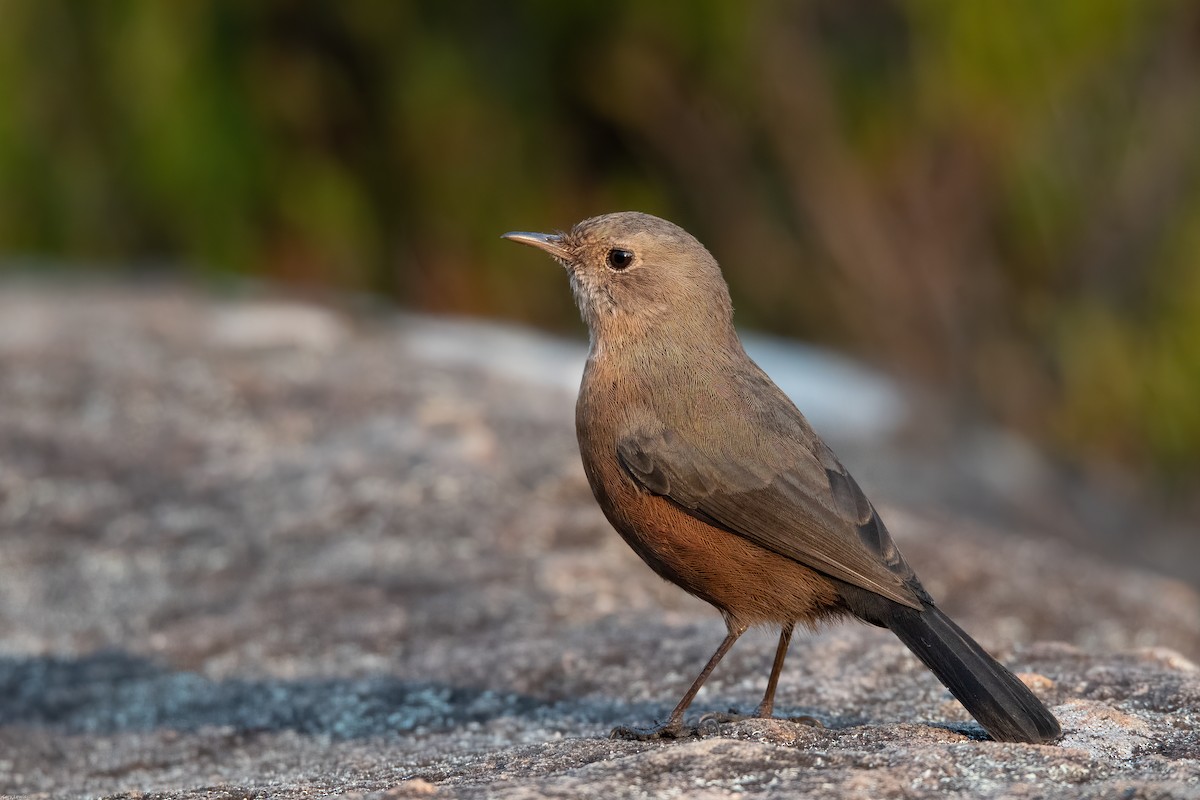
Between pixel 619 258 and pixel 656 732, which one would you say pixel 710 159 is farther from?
pixel 656 732

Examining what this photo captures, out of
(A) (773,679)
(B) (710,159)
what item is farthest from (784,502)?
(B) (710,159)

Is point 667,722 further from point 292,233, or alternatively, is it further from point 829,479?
point 292,233

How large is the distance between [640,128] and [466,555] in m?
3.74

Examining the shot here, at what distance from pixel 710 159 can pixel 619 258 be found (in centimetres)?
453

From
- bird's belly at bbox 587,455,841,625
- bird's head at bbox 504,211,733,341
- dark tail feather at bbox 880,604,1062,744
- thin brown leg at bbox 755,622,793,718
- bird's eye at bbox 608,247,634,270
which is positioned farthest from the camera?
bird's eye at bbox 608,247,634,270

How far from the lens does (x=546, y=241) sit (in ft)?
14.3

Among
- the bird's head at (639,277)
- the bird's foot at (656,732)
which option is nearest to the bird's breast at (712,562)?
the bird's foot at (656,732)

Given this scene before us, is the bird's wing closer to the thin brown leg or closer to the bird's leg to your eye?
the thin brown leg

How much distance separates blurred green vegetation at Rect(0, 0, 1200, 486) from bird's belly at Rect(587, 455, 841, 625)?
4712 mm

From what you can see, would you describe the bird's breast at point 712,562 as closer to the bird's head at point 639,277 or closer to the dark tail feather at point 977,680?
the dark tail feather at point 977,680

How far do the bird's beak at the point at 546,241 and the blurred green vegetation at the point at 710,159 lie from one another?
3.88 metres

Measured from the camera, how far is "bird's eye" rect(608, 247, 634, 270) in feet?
14.0

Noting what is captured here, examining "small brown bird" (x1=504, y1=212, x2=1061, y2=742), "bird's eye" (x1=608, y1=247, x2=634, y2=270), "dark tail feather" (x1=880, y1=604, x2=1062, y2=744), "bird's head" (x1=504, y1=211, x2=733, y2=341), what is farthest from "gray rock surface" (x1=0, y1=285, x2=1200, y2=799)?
"bird's eye" (x1=608, y1=247, x2=634, y2=270)

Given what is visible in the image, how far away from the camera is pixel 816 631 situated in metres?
3.86
